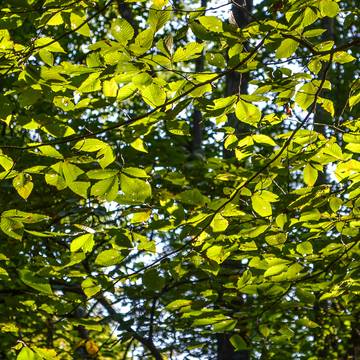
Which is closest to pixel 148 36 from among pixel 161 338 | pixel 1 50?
pixel 1 50

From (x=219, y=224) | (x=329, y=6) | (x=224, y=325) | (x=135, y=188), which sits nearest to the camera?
(x=329, y=6)

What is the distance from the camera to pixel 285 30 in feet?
7.20

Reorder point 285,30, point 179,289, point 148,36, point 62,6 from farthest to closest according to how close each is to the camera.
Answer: point 179,289 → point 62,6 → point 285,30 → point 148,36

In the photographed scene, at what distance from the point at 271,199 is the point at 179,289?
8.82 feet

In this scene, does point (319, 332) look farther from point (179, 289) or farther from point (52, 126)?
point (52, 126)

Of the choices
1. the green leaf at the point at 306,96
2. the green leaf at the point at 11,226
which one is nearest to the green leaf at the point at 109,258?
the green leaf at the point at 11,226

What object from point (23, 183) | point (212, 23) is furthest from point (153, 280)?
point (212, 23)

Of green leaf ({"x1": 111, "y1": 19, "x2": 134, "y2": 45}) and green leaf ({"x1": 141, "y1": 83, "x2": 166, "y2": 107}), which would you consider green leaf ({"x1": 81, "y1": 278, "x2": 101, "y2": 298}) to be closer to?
green leaf ({"x1": 141, "y1": 83, "x2": 166, "y2": 107})

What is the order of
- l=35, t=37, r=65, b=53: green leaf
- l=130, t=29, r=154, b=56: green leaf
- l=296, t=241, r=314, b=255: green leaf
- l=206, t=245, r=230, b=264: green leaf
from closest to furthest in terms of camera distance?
l=130, t=29, r=154, b=56: green leaf < l=35, t=37, r=65, b=53: green leaf < l=206, t=245, r=230, b=264: green leaf < l=296, t=241, r=314, b=255: green leaf

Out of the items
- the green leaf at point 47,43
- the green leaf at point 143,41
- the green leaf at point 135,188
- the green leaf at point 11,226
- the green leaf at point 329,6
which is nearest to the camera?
the green leaf at point 143,41

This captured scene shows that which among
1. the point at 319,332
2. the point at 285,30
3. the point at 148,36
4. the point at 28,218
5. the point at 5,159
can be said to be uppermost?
the point at 319,332

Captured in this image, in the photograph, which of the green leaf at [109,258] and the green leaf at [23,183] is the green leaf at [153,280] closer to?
the green leaf at [109,258]

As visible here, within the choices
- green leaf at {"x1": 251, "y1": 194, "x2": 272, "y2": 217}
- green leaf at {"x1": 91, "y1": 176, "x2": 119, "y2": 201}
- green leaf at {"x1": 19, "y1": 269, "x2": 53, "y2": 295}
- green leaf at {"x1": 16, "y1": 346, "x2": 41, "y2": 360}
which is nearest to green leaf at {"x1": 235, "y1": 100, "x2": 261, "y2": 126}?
green leaf at {"x1": 251, "y1": 194, "x2": 272, "y2": 217}

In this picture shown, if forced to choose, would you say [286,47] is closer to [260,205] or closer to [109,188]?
[260,205]
